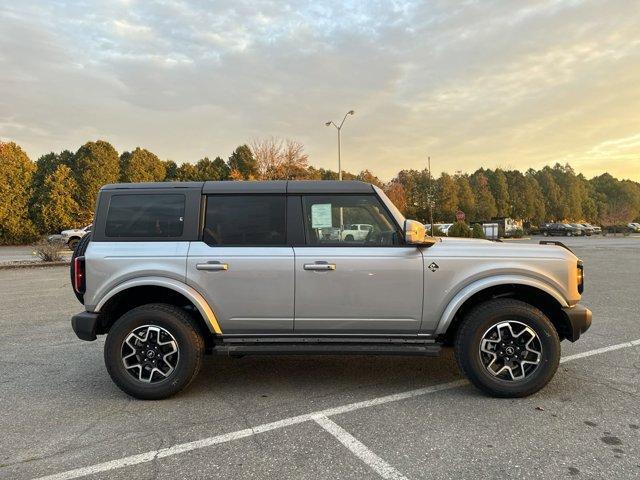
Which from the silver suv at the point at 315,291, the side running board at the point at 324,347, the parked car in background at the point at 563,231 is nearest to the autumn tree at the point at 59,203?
the silver suv at the point at 315,291

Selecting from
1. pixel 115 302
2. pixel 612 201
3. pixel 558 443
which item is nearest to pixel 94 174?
pixel 115 302

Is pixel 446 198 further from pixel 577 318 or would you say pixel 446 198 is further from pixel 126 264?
pixel 126 264

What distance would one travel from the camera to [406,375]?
452cm

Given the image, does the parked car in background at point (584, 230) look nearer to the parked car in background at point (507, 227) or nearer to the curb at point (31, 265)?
the parked car in background at point (507, 227)

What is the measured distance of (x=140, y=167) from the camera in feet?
128

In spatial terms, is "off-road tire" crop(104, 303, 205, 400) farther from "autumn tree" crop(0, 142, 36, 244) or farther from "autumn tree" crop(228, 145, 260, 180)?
"autumn tree" crop(228, 145, 260, 180)

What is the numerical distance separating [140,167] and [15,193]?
945cm

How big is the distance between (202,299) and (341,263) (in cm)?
125

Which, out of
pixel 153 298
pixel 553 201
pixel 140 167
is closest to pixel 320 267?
pixel 153 298

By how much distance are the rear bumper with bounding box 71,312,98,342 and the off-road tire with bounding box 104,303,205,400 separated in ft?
0.62

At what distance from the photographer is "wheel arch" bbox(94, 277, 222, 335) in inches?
155

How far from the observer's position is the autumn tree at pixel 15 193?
32.9 metres

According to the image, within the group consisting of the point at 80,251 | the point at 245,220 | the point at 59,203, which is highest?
the point at 59,203

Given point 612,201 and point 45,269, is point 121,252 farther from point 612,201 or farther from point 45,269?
point 612,201
